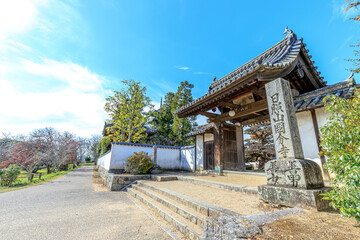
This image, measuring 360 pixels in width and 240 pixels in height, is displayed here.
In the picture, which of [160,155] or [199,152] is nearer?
[199,152]

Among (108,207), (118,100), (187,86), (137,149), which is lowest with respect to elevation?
(108,207)

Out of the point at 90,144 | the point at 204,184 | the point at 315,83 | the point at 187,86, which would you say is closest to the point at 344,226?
the point at 204,184

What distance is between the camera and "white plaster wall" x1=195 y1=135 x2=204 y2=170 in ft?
34.1

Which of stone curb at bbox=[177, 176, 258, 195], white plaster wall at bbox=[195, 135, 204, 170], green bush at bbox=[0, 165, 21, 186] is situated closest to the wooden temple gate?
white plaster wall at bbox=[195, 135, 204, 170]

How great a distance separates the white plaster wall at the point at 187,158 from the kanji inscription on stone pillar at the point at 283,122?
8.36 meters

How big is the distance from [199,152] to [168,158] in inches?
110

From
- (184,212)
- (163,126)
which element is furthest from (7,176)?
(184,212)

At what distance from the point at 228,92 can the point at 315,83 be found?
4.29 metres

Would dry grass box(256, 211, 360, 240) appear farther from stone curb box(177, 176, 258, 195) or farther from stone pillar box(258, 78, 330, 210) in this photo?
stone curb box(177, 176, 258, 195)

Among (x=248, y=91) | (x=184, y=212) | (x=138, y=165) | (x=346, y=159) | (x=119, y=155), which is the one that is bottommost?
(x=184, y=212)

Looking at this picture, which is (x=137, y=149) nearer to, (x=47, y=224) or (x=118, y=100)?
(x=118, y=100)

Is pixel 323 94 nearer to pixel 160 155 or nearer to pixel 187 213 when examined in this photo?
pixel 187 213

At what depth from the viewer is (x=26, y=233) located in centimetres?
296

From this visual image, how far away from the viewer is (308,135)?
5.24 metres
